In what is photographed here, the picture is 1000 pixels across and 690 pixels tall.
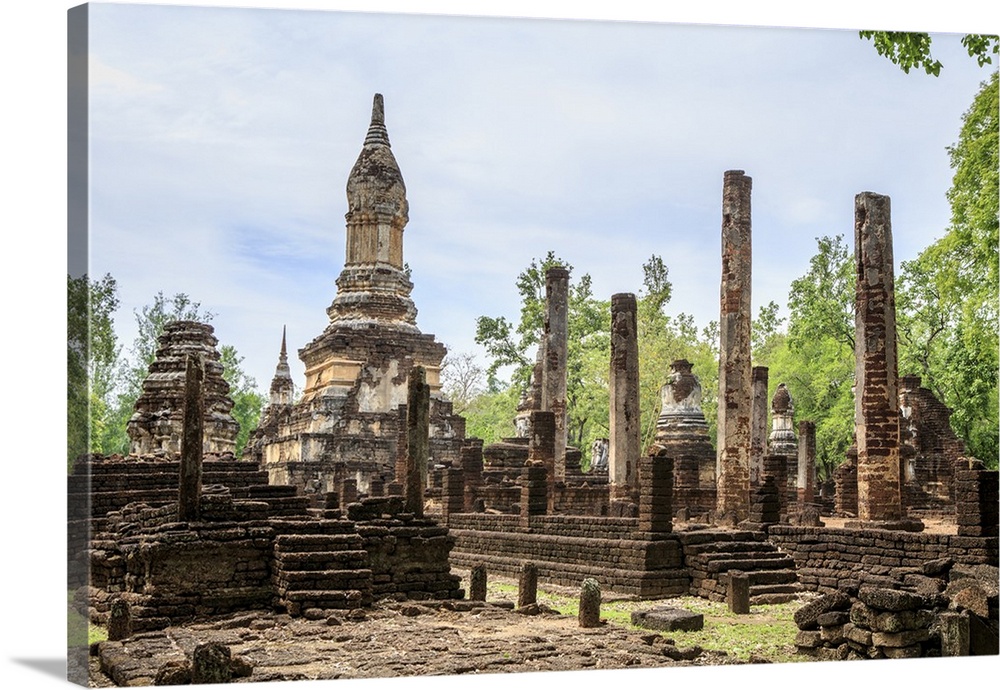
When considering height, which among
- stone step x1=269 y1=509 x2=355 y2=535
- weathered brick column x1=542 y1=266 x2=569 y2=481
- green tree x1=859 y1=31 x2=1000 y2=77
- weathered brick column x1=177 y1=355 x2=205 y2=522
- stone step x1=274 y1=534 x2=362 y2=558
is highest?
green tree x1=859 y1=31 x2=1000 y2=77

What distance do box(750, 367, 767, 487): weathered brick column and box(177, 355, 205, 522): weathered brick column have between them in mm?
13940

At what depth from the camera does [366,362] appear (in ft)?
104

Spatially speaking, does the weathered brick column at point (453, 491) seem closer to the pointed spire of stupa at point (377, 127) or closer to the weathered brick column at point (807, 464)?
the weathered brick column at point (807, 464)

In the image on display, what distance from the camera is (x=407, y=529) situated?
45.0ft

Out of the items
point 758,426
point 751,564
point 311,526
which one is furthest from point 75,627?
point 758,426

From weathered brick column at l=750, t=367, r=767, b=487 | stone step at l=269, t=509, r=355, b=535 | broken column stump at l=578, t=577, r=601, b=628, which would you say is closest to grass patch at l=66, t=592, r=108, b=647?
stone step at l=269, t=509, r=355, b=535

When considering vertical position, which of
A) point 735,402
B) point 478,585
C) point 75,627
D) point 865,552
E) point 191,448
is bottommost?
point 478,585

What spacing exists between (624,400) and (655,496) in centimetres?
524

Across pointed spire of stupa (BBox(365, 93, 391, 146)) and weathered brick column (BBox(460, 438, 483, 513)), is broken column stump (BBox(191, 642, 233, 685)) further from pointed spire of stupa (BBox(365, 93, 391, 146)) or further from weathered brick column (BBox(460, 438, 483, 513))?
pointed spire of stupa (BBox(365, 93, 391, 146))

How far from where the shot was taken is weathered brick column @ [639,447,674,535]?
15.0m

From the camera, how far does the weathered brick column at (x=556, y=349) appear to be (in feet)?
77.7

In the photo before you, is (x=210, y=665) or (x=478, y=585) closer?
(x=210, y=665)

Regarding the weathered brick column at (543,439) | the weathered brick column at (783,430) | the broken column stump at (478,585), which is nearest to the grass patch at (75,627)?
the broken column stump at (478,585)

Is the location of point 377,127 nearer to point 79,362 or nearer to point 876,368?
point 876,368
